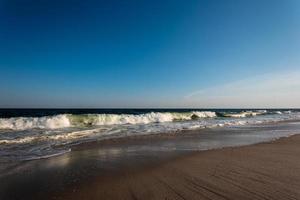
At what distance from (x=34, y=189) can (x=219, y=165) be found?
4.37 m

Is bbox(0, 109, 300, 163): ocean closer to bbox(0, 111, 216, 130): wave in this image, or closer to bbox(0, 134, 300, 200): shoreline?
bbox(0, 111, 216, 130): wave

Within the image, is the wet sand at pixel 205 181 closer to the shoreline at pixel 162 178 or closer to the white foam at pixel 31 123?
the shoreline at pixel 162 178

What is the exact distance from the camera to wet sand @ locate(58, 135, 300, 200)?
15.5 feet

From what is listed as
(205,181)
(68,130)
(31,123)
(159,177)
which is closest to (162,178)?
(159,177)

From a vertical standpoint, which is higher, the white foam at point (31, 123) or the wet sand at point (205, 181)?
the white foam at point (31, 123)

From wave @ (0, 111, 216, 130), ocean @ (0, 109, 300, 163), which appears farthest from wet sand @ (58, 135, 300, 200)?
wave @ (0, 111, 216, 130)

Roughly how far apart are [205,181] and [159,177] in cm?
101

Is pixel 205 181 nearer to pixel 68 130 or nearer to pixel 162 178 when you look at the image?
pixel 162 178

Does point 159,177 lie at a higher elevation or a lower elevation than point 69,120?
lower

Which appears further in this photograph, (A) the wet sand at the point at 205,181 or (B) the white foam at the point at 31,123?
(B) the white foam at the point at 31,123

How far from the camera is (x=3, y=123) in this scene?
20344mm

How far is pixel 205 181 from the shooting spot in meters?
5.53

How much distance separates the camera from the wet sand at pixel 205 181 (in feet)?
15.5

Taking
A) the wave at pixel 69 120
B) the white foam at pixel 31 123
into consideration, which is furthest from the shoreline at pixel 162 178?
the wave at pixel 69 120
